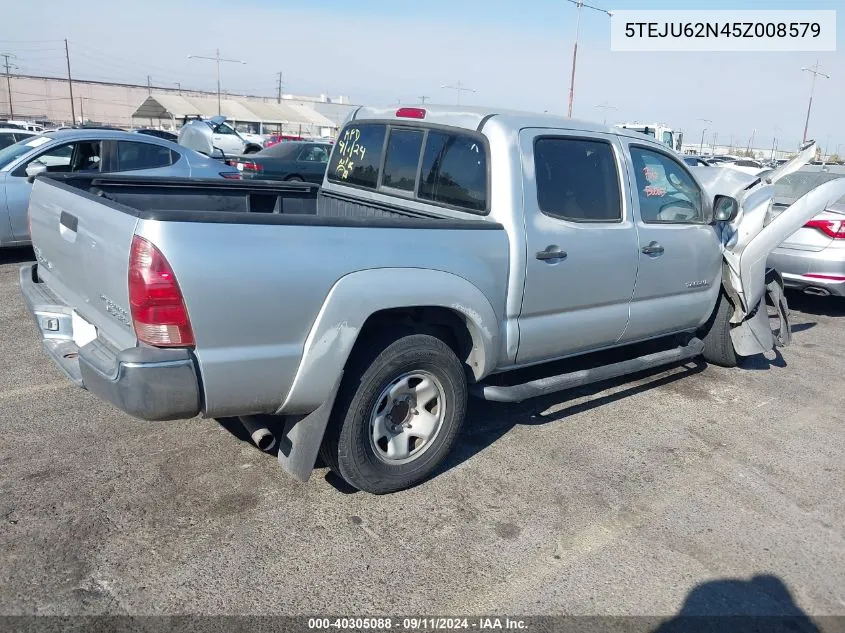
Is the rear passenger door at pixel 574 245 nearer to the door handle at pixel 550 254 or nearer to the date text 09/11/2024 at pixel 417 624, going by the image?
the door handle at pixel 550 254

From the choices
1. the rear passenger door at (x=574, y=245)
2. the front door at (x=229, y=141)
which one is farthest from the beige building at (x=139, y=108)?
the rear passenger door at (x=574, y=245)

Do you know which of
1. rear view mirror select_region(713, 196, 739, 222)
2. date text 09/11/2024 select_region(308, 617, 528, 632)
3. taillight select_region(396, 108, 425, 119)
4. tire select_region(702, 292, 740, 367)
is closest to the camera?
date text 09/11/2024 select_region(308, 617, 528, 632)

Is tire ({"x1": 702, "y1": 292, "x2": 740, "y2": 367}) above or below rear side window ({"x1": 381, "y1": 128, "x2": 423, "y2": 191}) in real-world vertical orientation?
below

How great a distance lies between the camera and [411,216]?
4188 mm

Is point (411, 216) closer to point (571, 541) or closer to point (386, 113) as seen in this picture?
point (386, 113)

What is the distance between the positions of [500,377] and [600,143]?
5.50 feet

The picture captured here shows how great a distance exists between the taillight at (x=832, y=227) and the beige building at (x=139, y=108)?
173 ft

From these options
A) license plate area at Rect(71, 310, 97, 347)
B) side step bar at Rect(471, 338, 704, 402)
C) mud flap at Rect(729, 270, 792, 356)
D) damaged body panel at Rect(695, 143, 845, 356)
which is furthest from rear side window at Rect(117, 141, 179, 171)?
mud flap at Rect(729, 270, 792, 356)

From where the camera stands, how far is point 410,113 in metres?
4.37

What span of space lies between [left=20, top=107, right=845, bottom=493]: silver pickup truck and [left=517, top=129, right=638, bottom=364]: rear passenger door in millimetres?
13

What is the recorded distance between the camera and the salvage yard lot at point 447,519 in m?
Result: 2.88

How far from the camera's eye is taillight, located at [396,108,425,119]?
14.1ft

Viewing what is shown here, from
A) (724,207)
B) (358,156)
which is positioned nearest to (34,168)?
(358,156)

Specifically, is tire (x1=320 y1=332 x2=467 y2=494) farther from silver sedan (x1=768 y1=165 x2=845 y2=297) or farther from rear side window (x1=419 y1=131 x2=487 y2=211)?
silver sedan (x1=768 y1=165 x2=845 y2=297)
